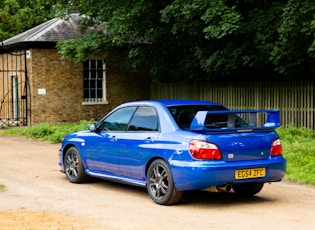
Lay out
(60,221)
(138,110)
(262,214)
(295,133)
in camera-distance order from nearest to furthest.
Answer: (60,221), (262,214), (138,110), (295,133)

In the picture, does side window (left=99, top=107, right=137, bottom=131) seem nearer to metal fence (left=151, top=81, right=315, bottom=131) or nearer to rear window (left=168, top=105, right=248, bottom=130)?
rear window (left=168, top=105, right=248, bottom=130)

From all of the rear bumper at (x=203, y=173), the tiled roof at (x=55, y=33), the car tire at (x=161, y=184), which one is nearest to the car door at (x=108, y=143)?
the car tire at (x=161, y=184)

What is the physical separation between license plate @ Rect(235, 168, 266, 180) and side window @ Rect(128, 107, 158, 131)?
1.52 m

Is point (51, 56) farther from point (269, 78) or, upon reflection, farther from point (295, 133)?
point (295, 133)

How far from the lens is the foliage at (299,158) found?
12281mm

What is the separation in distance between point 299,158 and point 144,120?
494 cm

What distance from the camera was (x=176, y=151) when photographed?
9211 mm

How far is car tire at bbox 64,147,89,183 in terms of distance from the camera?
37.8 feet

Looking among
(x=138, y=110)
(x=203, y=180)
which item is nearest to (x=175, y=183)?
(x=203, y=180)

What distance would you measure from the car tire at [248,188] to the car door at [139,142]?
161 centimetres

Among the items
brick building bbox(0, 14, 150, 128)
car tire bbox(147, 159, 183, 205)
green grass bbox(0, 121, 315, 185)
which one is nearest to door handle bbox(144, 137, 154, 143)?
car tire bbox(147, 159, 183, 205)

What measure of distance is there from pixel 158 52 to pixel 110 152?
16.1 m

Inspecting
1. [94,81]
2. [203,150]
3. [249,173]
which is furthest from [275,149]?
[94,81]

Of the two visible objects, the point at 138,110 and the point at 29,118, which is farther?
the point at 29,118
